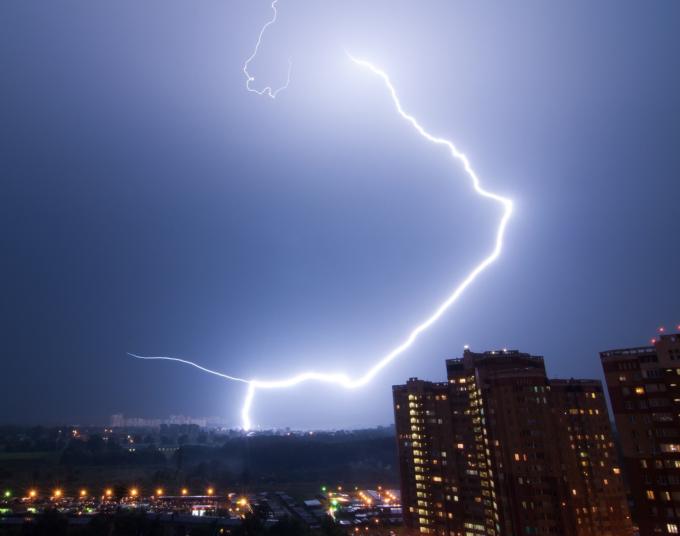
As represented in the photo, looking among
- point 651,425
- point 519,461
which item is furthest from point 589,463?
point 651,425

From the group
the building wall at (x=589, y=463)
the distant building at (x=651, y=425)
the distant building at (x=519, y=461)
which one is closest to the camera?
the distant building at (x=651, y=425)

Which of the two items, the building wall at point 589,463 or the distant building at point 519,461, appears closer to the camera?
the distant building at point 519,461

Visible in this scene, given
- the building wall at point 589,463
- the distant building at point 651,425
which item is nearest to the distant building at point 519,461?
the building wall at point 589,463

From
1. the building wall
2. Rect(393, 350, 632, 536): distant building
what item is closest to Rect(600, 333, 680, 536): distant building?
Rect(393, 350, 632, 536): distant building

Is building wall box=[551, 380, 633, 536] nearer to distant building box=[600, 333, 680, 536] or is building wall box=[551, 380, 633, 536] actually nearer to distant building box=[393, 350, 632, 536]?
distant building box=[393, 350, 632, 536]

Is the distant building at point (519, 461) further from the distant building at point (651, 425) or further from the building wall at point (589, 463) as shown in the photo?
the distant building at point (651, 425)

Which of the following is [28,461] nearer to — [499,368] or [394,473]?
[394,473]

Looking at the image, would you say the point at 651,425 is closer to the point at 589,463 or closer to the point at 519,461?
the point at 519,461
